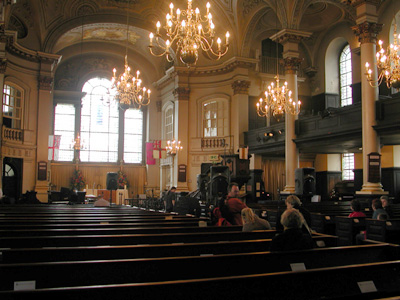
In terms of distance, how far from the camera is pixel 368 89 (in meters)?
14.0

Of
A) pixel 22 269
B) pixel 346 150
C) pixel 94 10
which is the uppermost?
pixel 94 10

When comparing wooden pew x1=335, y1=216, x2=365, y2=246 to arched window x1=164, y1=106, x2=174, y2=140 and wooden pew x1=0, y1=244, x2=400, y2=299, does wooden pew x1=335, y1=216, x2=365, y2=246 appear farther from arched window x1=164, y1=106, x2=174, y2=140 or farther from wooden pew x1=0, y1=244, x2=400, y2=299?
arched window x1=164, y1=106, x2=174, y2=140

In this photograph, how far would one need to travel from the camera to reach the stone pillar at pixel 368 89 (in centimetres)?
1384

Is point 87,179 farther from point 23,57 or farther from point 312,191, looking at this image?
point 312,191

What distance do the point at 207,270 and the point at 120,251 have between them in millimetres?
950

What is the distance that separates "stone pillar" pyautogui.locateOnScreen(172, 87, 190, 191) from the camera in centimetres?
2336

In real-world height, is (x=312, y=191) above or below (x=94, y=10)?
below

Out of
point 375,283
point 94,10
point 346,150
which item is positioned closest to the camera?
point 375,283

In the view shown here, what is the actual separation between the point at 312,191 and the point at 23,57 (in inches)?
631

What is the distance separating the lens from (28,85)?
2173 centimetres

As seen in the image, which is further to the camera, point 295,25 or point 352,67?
point 352,67

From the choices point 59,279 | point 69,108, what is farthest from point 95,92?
point 59,279

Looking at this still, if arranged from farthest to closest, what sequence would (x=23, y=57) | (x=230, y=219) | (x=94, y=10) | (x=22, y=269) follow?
(x=94, y=10), (x=23, y=57), (x=230, y=219), (x=22, y=269)

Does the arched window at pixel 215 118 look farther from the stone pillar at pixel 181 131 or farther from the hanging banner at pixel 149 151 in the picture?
the hanging banner at pixel 149 151
